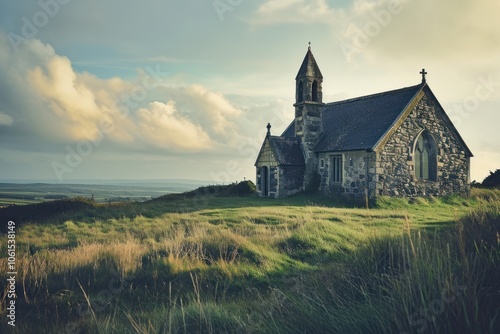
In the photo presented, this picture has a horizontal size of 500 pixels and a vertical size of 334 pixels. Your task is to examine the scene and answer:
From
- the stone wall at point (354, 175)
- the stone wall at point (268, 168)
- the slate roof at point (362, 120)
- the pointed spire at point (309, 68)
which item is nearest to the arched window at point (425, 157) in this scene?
the slate roof at point (362, 120)

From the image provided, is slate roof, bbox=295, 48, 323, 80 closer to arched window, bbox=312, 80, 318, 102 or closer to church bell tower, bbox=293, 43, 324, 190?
church bell tower, bbox=293, 43, 324, 190

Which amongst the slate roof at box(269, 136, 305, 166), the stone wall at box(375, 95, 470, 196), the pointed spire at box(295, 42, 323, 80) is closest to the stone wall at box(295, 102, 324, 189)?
the slate roof at box(269, 136, 305, 166)

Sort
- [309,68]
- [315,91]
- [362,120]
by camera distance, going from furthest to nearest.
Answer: [315,91] < [309,68] < [362,120]

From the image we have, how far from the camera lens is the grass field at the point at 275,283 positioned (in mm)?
4344

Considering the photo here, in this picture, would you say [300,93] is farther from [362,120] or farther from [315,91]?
[362,120]

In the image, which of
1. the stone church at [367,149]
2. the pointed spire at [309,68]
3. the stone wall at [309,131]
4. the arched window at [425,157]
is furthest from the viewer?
the pointed spire at [309,68]

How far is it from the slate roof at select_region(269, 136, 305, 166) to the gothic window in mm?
2504

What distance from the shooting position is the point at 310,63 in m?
29.2

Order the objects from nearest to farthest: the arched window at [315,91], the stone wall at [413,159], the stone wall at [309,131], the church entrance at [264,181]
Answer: the stone wall at [413,159], the stone wall at [309,131], the arched window at [315,91], the church entrance at [264,181]

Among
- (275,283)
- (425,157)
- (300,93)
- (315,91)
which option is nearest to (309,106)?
(315,91)

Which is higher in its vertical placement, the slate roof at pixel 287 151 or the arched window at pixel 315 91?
the arched window at pixel 315 91

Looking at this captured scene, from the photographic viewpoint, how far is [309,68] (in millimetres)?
29141

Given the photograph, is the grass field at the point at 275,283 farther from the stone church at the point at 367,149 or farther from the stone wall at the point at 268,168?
the stone wall at the point at 268,168

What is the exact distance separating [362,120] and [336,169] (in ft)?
12.5
